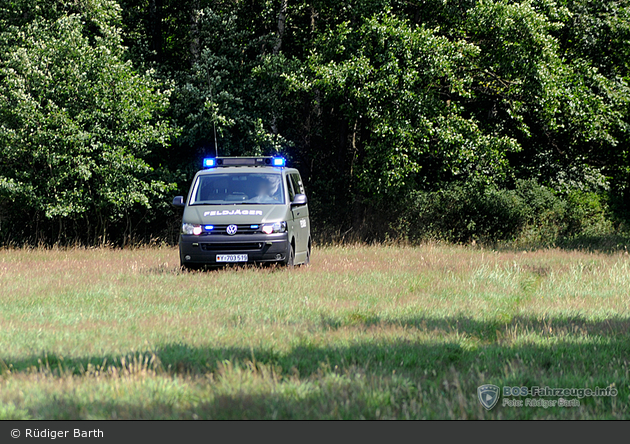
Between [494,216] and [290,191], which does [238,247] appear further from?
[494,216]

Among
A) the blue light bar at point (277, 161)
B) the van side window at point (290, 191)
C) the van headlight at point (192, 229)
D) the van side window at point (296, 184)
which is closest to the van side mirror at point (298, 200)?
the van side window at point (290, 191)

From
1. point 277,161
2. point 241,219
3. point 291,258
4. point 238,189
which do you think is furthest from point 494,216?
point 241,219

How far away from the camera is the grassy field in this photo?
186 inches

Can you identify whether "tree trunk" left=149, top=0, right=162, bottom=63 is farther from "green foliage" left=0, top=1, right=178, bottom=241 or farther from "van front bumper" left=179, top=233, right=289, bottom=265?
"van front bumper" left=179, top=233, right=289, bottom=265

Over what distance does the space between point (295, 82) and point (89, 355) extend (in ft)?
48.9

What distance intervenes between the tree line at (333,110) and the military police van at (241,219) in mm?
6698

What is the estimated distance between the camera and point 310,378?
5.35 meters

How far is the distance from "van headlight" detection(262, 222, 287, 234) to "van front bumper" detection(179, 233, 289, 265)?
69 mm

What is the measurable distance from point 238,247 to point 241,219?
51 cm

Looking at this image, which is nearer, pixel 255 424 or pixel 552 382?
pixel 255 424

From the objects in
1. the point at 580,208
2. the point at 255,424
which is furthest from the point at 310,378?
the point at 580,208

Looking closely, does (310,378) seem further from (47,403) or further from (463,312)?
(463,312)

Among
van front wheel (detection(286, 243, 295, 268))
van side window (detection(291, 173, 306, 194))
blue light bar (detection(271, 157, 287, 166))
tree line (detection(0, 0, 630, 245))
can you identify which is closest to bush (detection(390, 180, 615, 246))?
tree line (detection(0, 0, 630, 245))

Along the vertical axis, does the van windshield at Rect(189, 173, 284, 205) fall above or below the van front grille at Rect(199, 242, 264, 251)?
above
